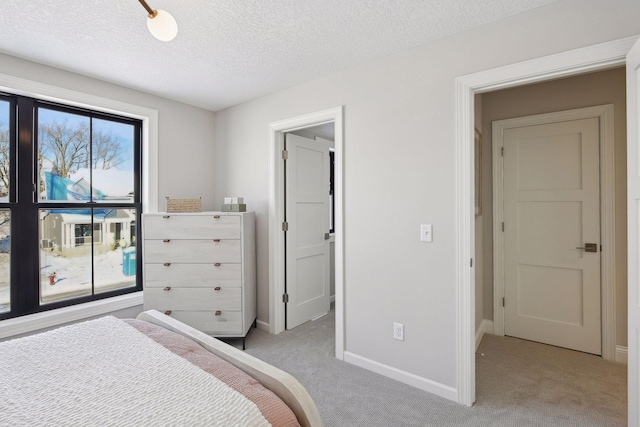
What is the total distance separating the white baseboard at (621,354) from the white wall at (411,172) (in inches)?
63.6

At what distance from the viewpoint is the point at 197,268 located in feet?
9.32

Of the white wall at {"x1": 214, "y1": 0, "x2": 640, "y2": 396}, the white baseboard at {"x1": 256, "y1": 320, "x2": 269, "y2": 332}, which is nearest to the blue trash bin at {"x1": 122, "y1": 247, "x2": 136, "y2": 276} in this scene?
the white baseboard at {"x1": 256, "y1": 320, "x2": 269, "y2": 332}

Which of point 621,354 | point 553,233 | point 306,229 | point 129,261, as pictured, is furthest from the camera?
point 306,229

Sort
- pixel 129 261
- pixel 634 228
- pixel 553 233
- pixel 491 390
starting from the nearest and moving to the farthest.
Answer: pixel 634 228
pixel 491 390
pixel 553 233
pixel 129 261

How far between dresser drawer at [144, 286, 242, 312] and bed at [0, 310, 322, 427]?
1.32 m

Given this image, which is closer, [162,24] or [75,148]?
[162,24]

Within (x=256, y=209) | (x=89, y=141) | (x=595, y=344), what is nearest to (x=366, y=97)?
(x=256, y=209)

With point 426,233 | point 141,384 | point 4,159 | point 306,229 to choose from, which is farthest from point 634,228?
point 4,159

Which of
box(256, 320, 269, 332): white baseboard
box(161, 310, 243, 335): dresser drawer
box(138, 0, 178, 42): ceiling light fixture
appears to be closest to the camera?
box(138, 0, 178, 42): ceiling light fixture

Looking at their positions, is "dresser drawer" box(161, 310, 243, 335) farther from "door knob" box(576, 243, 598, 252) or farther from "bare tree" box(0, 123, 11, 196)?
"door knob" box(576, 243, 598, 252)

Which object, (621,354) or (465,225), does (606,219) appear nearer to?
(621,354)

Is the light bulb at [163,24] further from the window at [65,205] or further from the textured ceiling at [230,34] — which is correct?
the window at [65,205]

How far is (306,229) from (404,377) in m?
1.78

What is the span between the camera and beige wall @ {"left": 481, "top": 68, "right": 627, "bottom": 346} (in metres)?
2.60
